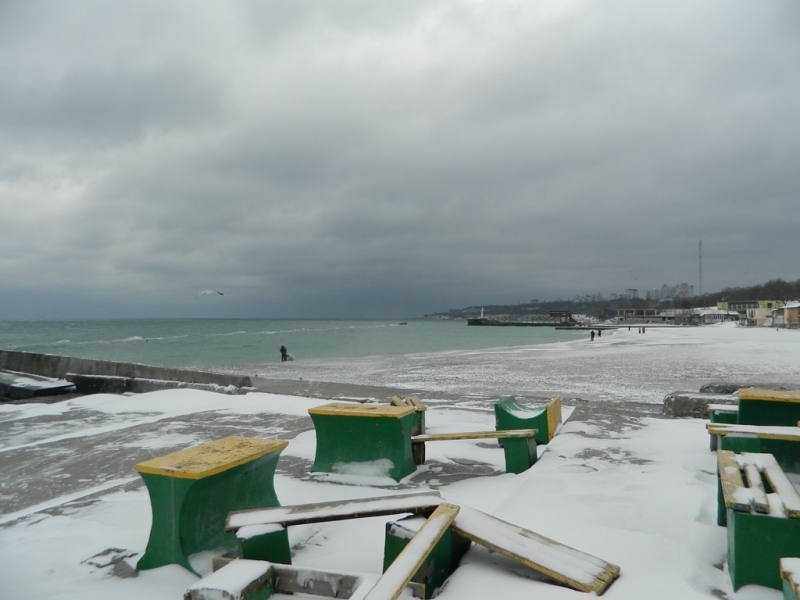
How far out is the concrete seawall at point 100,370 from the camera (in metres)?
11.5

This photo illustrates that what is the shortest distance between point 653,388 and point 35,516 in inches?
649

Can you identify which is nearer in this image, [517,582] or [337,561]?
[517,582]

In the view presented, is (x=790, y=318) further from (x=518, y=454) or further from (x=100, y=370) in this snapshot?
(x=518, y=454)

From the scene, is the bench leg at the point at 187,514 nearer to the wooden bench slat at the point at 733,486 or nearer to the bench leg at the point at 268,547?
the bench leg at the point at 268,547

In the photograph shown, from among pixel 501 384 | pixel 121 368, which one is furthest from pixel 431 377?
pixel 121 368

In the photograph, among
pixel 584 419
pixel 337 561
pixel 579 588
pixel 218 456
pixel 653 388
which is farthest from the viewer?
pixel 653 388

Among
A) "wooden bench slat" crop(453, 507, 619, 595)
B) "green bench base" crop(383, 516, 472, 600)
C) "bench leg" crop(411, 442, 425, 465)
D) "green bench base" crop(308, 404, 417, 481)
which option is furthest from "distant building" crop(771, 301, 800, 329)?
"green bench base" crop(383, 516, 472, 600)

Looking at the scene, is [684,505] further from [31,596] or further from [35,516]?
[35,516]

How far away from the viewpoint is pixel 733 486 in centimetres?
266

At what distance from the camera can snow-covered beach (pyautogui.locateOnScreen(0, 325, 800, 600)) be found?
9.46 feet

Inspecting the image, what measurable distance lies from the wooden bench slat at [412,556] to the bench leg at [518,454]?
2.18 m

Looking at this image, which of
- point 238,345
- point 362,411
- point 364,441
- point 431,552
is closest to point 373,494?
point 364,441

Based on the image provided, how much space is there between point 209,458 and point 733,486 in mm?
2975

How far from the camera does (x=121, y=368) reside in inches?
504
